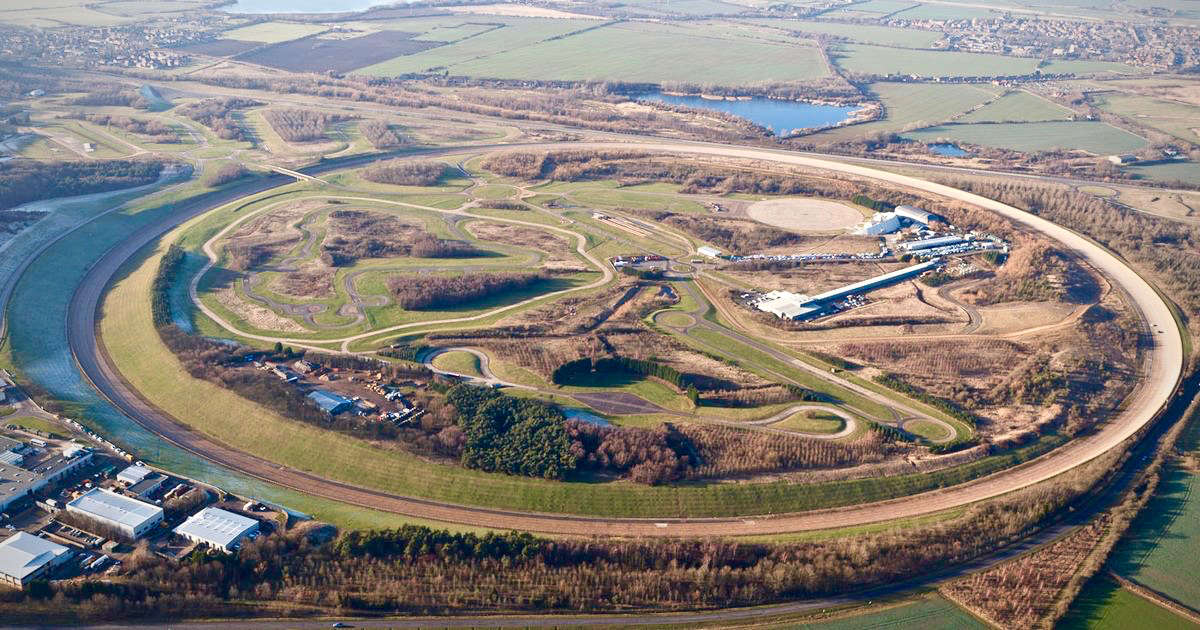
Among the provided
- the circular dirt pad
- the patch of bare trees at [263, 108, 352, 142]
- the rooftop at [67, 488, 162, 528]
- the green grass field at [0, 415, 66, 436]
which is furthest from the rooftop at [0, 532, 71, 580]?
the patch of bare trees at [263, 108, 352, 142]

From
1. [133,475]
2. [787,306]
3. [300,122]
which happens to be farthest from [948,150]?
[133,475]

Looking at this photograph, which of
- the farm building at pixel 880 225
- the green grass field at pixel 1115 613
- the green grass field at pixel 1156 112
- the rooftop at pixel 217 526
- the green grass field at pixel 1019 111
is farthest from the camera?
the green grass field at pixel 1019 111

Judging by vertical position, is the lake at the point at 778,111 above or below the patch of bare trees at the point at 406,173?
above

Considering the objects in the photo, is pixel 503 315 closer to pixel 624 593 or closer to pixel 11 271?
pixel 624 593

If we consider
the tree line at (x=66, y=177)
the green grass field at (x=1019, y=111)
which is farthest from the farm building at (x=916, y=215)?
the tree line at (x=66, y=177)

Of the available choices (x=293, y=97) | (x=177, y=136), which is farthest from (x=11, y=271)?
(x=293, y=97)

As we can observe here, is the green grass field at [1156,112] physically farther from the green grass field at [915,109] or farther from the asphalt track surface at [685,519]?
the asphalt track surface at [685,519]
